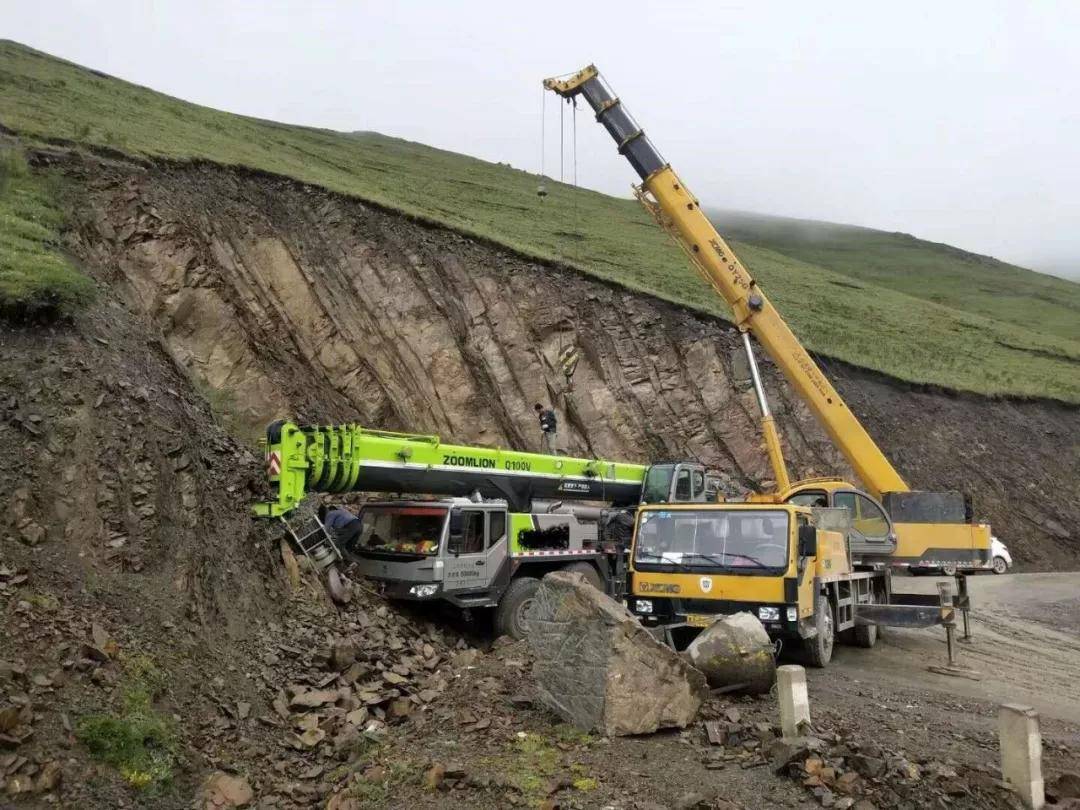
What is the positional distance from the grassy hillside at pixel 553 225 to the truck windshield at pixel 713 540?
13.3 metres

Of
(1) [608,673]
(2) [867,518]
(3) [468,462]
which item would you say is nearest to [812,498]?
(2) [867,518]

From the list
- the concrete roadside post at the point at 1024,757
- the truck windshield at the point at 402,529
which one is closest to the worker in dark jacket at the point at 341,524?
the truck windshield at the point at 402,529

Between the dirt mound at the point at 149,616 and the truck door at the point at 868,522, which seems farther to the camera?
the truck door at the point at 868,522

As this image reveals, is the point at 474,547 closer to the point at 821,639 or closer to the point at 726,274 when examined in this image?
the point at 821,639

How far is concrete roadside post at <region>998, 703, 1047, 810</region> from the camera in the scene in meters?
5.18

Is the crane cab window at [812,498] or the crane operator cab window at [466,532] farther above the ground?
the crane cab window at [812,498]

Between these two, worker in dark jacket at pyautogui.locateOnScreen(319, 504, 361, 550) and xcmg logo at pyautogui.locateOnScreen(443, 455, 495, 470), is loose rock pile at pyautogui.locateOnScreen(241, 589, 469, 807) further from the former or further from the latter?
xcmg logo at pyautogui.locateOnScreen(443, 455, 495, 470)

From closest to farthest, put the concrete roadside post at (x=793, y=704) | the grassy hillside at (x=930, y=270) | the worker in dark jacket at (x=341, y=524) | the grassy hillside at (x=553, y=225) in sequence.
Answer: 1. the concrete roadside post at (x=793, y=704)
2. the worker in dark jacket at (x=341, y=524)
3. the grassy hillside at (x=553, y=225)
4. the grassy hillside at (x=930, y=270)

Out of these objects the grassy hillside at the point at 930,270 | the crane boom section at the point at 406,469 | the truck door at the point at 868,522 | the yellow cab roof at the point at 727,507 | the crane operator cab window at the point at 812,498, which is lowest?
the truck door at the point at 868,522

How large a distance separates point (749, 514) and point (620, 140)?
9.87m

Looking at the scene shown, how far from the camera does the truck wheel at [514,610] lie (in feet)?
35.3

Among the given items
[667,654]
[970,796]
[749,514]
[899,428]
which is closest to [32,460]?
[667,654]

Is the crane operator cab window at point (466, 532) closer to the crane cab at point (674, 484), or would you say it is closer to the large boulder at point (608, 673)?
the large boulder at point (608, 673)

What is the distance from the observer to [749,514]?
9.62 metres
